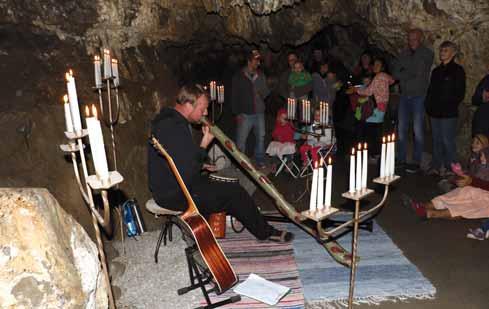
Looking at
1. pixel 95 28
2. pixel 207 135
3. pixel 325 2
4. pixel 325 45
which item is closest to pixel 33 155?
pixel 207 135

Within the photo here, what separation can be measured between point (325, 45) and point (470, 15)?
6029 millimetres

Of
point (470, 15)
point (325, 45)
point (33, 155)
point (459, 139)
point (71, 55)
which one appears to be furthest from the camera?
point (325, 45)

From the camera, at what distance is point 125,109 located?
657 cm

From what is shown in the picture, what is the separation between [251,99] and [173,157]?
389cm

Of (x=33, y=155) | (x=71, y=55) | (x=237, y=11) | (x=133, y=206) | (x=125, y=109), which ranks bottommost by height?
(x=133, y=206)

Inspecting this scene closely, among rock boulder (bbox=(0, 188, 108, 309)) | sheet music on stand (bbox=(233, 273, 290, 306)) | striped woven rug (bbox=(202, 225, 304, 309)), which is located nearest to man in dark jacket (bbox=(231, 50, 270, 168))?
striped woven rug (bbox=(202, 225, 304, 309))

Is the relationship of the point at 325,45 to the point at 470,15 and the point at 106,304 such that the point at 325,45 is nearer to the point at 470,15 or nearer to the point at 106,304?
the point at 470,15

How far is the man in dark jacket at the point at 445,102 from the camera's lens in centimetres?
723

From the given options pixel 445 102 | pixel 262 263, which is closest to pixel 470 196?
pixel 445 102

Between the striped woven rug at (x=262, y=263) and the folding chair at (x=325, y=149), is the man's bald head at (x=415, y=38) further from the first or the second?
the striped woven rug at (x=262, y=263)

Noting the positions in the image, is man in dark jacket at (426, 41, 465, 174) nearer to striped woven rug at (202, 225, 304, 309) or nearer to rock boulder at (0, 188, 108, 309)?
striped woven rug at (202, 225, 304, 309)

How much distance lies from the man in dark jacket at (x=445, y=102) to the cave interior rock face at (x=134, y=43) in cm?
109

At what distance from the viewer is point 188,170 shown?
4.63 meters

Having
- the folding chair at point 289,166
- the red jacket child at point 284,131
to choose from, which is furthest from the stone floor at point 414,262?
the red jacket child at point 284,131
